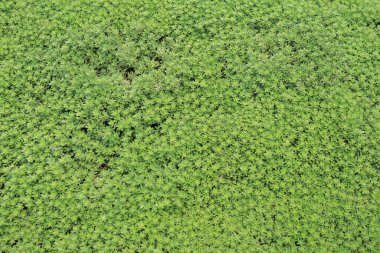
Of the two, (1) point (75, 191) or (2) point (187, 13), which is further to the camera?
(2) point (187, 13)

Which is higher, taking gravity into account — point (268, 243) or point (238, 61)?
point (238, 61)

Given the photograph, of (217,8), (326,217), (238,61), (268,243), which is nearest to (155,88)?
(238,61)

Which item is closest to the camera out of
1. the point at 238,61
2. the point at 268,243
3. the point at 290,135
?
the point at 268,243

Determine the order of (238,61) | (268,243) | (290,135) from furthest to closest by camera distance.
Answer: (238,61) < (290,135) < (268,243)

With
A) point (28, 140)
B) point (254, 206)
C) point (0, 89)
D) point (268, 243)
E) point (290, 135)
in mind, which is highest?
point (0, 89)

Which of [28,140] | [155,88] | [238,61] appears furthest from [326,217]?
[28,140]

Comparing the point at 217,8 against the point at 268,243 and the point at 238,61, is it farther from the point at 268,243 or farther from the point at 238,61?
the point at 268,243
